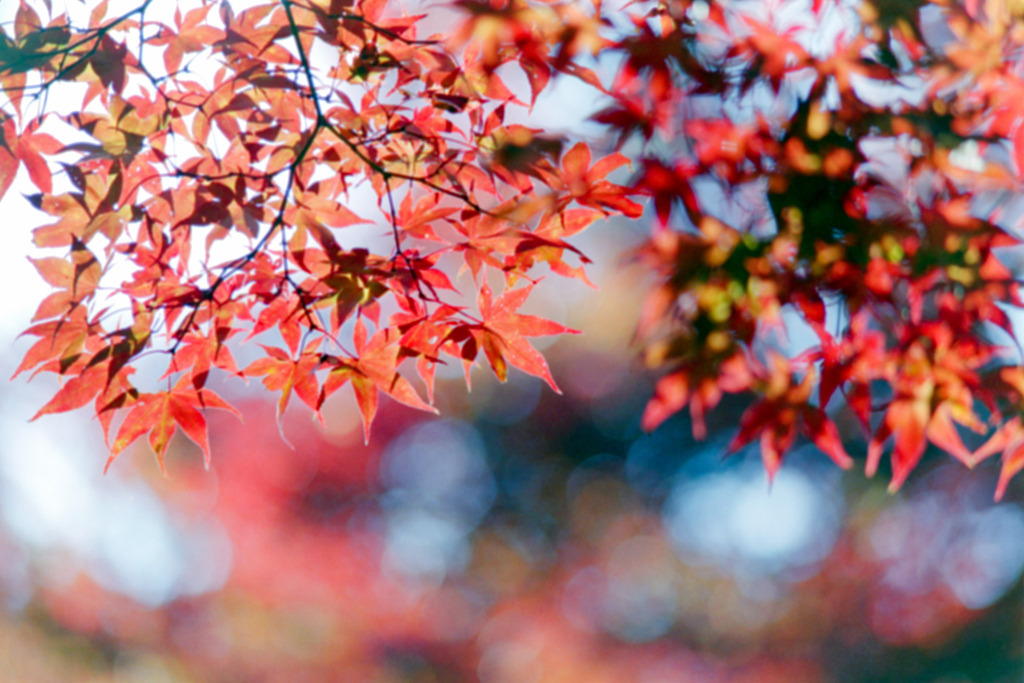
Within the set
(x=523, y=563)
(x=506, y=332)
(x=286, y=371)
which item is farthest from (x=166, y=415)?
(x=523, y=563)

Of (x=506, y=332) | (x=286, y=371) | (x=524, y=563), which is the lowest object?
(x=524, y=563)

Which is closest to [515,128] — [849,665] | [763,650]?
[763,650]

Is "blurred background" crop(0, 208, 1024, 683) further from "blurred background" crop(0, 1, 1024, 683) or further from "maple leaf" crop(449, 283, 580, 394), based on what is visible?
"maple leaf" crop(449, 283, 580, 394)

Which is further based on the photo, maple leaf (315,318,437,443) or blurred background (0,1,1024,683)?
blurred background (0,1,1024,683)

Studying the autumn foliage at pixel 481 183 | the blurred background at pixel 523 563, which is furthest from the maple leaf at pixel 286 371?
the blurred background at pixel 523 563

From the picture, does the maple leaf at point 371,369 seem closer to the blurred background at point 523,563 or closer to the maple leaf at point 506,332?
the maple leaf at point 506,332

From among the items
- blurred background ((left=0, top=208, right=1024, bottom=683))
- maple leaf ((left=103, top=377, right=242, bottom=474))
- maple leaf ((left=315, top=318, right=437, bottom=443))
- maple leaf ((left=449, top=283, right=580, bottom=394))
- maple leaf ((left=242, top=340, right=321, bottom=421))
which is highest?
maple leaf ((left=103, top=377, right=242, bottom=474))

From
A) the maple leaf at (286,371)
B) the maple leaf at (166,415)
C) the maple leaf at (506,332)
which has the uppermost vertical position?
the maple leaf at (166,415)

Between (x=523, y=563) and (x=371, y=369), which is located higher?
(x=371, y=369)

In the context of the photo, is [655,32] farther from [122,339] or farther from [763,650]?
[763,650]

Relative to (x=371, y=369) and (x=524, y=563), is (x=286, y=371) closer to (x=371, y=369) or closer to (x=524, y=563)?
(x=371, y=369)

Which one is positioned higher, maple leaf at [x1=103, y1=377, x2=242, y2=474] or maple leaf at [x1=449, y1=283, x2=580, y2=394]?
maple leaf at [x1=103, y1=377, x2=242, y2=474]

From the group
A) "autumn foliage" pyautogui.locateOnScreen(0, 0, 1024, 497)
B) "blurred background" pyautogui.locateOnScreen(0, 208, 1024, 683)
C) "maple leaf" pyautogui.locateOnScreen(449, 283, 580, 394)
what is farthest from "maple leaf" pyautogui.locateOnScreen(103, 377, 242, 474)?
"blurred background" pyautogui.locateOnScreen(0, 208, 1024, 683)

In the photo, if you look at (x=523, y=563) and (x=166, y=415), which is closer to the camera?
(x=166, y=415)
